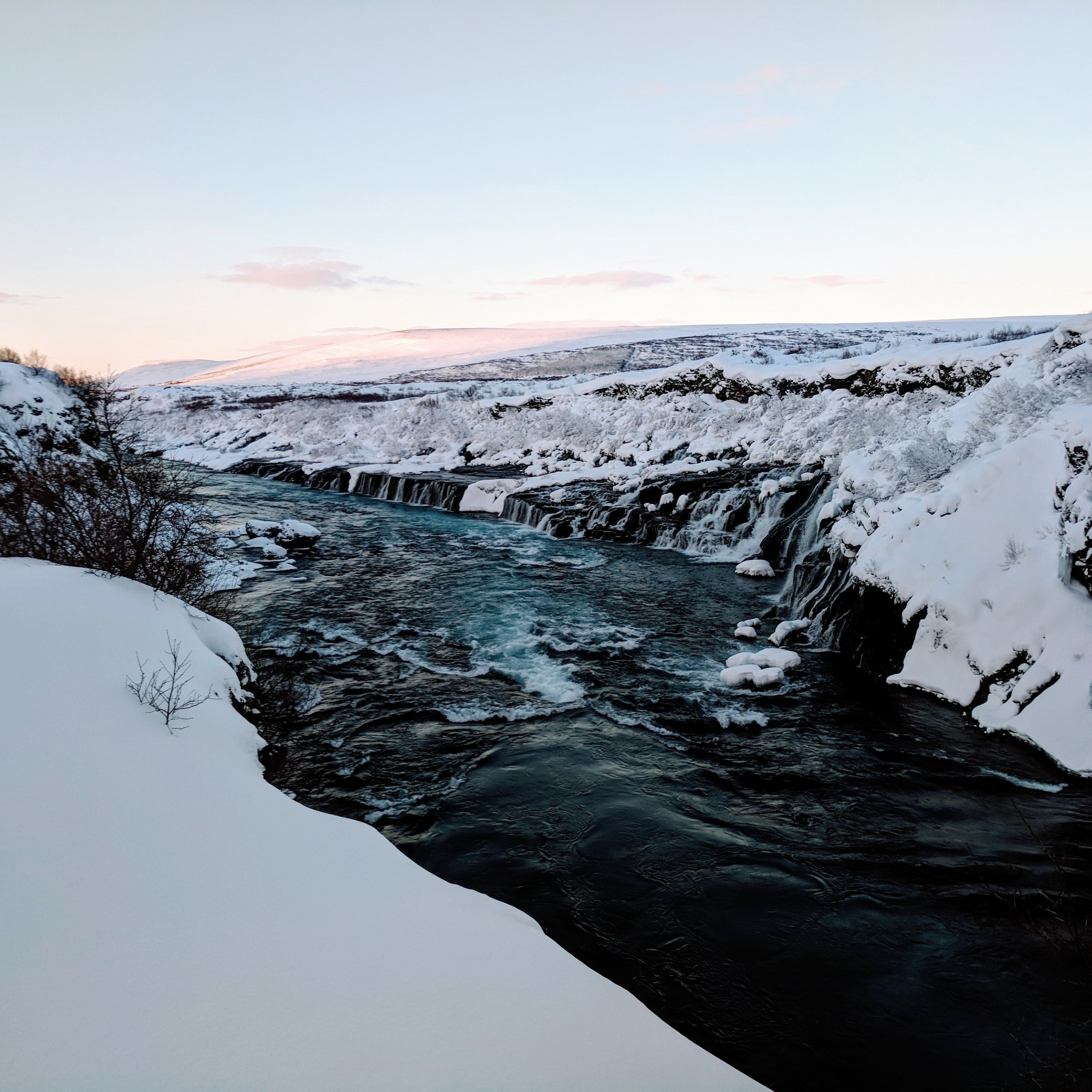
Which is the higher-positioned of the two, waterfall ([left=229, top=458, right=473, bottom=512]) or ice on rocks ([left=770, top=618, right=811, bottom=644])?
waterfall ([left=229, top=458, right=473, bottom=512])

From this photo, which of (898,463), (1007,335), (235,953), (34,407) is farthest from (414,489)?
(1007,335)

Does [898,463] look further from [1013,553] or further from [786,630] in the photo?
[1013,553]

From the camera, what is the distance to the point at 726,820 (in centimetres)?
668

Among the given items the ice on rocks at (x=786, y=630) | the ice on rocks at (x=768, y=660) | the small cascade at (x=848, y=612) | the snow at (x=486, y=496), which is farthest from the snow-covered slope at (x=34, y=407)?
the small cascade at (x=848, y=612)

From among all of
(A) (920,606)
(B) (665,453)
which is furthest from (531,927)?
(B) (665,453)

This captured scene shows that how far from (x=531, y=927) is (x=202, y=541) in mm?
7877

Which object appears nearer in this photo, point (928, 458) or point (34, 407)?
point (928, 458)

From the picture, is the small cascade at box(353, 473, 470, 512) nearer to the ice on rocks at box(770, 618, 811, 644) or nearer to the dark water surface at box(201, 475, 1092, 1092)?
the dark water surface at box(201, 475, 1092, 1092)

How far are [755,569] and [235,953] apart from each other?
14178 mm

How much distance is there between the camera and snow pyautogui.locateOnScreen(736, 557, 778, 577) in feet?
51.5

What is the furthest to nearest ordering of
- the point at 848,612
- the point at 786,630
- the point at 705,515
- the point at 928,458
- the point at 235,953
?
the point at 705,515 → the point at 928,458 → the point at 786,630 → the point at 848,612 → the point at 235,953

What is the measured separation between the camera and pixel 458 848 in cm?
618

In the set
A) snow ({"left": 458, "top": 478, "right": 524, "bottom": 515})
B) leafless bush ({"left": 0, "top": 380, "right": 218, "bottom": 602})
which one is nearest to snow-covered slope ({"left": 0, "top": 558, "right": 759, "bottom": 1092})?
Answer: leafless bush ({"left": 0, "top": 380, "right": 218, "bottom": 602})

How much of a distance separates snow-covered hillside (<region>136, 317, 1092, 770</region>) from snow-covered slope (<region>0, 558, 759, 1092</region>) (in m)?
6.90
